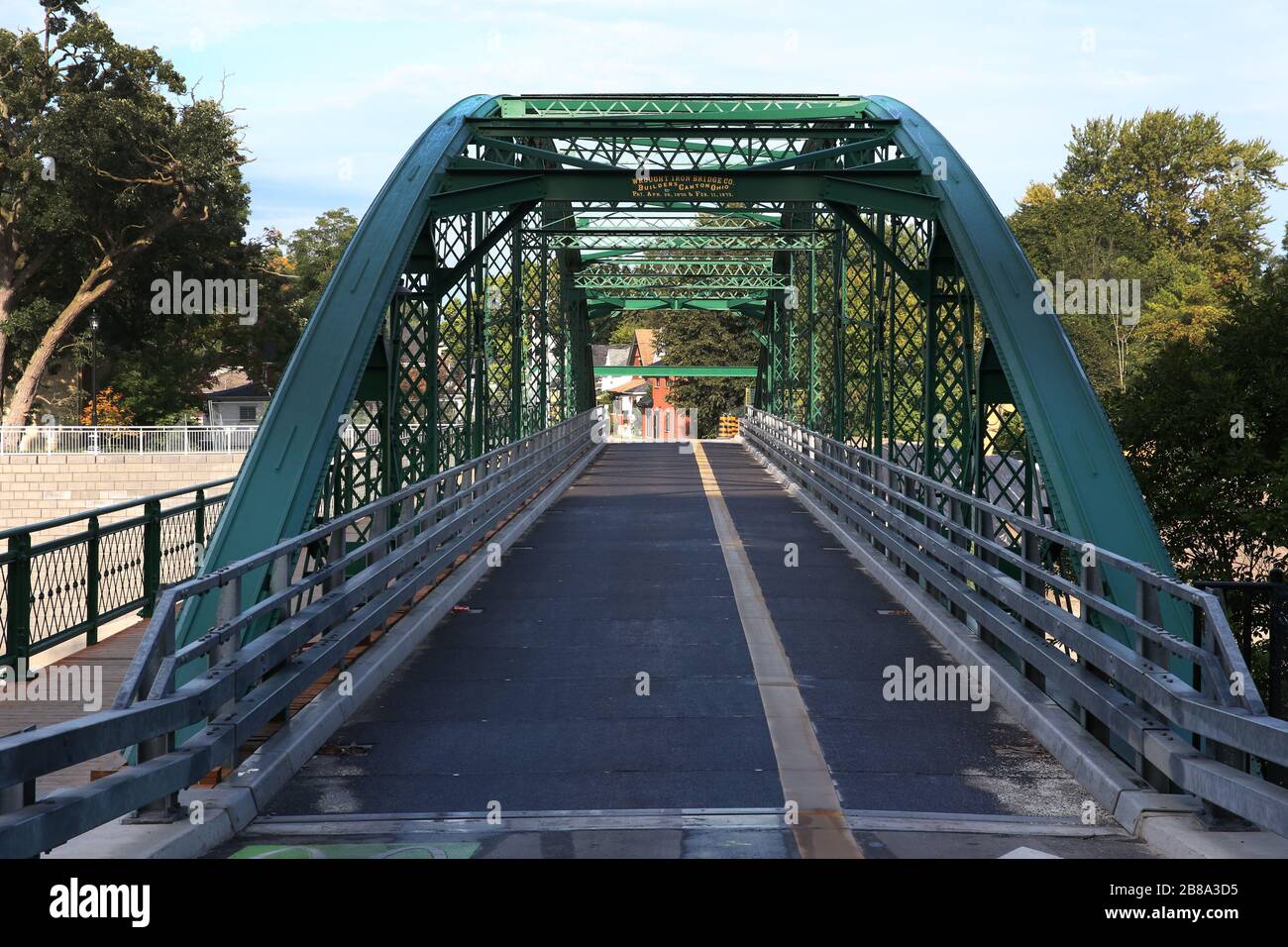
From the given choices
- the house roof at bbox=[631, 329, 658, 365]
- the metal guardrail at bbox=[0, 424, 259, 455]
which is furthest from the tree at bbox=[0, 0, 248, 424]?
the house roof at bbox=[631, 329, 658, 365]

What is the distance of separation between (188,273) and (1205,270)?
5750 centimetres

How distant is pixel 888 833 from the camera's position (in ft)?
22.7

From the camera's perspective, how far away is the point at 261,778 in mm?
7504

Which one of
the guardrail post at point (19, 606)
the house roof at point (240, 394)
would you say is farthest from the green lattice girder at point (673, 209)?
the house roof at point (240, 394)

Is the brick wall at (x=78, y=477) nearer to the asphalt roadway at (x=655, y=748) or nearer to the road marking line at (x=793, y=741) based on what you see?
the asphalt roadway at (x=655, y=748)

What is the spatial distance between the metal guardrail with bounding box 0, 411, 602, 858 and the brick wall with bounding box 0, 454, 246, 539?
38.2 meters

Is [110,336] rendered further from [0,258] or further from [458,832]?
[458,832]

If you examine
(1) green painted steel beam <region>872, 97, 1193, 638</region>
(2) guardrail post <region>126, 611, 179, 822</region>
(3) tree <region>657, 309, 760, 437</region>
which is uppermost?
A: (3) tree <region>657, 309, 760, 437</region>

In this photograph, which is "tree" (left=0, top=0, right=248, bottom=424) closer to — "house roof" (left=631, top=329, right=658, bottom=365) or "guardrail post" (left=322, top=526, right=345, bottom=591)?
"guardrail post" (left=322, top=526, right=345, bottom=591)

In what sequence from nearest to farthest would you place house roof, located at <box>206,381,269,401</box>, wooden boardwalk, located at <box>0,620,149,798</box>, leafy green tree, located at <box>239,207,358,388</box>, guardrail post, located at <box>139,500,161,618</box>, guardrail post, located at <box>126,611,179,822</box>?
guardrail post, located at <box>126,611,179,822</box> → wooden boardwalk, located at <box>0,620,149,798</box> → guardrail post, located at <box>139,500,161,618</box> → leafy green tree, located at <box>239,207,358,388</box> → house roof, located at <box>206,381,269,401</box>

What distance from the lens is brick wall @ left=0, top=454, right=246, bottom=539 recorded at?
49312mm

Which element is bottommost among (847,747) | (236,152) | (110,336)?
(847,747)

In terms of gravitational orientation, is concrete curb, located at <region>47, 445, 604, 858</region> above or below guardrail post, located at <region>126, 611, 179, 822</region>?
below

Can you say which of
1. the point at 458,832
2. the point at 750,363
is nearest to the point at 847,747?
the point at 458,832
